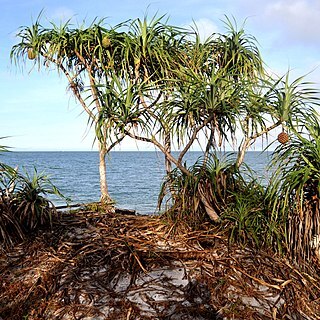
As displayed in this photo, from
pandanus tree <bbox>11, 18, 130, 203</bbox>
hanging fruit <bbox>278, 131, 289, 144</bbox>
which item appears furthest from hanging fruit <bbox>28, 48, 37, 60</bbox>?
hanging fruit <bbox>278, 131, 289, 144</bbox>

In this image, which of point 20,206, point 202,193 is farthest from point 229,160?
point 20,206

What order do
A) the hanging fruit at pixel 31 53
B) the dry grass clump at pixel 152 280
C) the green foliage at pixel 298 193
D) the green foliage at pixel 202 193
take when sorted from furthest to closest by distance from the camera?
the hanging fruit at pixel 31 53, the green foliage at pixel 202 193, the green foliage at pixel 298 193, the dry grass clump at pixel 152 280

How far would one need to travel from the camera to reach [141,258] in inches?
141

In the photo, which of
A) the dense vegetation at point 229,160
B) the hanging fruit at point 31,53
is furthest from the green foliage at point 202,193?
the hanging fruit at point 31,53

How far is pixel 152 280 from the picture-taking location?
10.9 feet

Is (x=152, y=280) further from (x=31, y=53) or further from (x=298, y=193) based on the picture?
(x=31, y=53)

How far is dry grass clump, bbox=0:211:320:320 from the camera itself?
305 centimetres

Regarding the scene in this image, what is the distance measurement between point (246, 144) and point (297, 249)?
1.33 m

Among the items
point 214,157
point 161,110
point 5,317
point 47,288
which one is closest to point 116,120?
point 161,110

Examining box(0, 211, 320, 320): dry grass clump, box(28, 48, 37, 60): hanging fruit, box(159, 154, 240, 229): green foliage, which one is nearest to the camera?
box(0, 211, 320, 320): dry grass clump

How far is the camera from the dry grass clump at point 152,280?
305 cm

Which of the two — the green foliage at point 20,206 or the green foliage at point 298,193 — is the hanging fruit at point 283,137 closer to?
the green foliage at point 298,193

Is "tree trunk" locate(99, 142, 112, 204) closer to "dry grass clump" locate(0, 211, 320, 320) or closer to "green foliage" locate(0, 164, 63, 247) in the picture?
"green foliage" locate(0, 164, 63, 247)

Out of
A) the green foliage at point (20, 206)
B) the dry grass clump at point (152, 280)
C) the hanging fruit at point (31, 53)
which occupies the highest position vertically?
the hanging fruit at point (31, 53)
